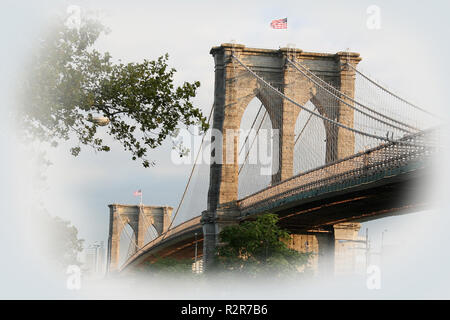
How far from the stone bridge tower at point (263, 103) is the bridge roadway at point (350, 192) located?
6.06 feet

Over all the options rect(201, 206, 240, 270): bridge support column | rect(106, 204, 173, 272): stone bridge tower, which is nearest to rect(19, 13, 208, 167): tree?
rect(201, 206, 240, 270): bridge support column

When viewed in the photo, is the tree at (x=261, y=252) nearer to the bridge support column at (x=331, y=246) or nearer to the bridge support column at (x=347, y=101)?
the bridge support column at (x=331, y=246)

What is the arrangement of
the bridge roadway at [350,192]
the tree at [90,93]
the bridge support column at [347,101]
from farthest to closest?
the bridge support column at [347,101] → the bridge roadway at [350,192] → the tree at [90,93]

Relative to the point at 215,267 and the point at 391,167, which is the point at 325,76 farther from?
the point at 391,167

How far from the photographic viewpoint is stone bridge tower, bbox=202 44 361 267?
44.5 metres

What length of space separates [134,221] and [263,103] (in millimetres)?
77041

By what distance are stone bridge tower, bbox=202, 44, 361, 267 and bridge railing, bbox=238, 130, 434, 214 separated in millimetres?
4012

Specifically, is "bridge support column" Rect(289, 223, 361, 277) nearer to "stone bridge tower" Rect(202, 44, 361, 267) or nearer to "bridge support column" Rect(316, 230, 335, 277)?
"bridge support column" Rect(316, 230, 335, 277)

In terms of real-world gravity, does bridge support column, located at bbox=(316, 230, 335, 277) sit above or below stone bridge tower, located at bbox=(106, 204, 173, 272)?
below

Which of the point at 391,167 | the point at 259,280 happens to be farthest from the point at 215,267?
the point at 391,167

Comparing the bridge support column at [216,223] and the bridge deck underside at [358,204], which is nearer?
the bridge deck underside at [358,204]

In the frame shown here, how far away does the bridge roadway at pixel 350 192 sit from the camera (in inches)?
1034

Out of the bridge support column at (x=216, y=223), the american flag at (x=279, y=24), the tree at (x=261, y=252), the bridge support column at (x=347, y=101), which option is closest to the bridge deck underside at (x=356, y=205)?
the bridge support column at (x=216, y=223)

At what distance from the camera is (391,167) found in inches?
1046
